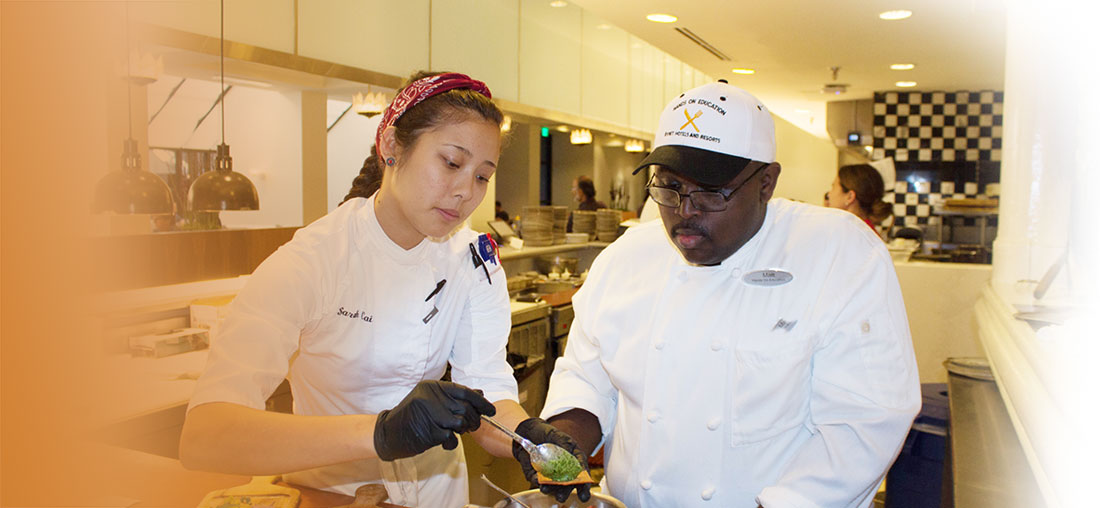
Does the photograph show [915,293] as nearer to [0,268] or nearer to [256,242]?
[256,242]

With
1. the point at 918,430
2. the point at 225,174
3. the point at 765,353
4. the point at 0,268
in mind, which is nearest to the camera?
the point at 0,268

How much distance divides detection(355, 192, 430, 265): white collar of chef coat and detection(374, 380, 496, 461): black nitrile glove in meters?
0.50

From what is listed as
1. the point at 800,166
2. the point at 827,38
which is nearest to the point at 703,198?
the point at 827,38

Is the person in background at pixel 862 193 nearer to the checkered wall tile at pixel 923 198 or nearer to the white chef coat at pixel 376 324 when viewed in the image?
the white chef coat at pixel 376 324

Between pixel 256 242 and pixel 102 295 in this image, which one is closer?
pixel 102 295

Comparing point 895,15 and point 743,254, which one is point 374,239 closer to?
point 743,254

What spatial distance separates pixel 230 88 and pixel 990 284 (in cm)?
440

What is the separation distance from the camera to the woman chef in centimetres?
126

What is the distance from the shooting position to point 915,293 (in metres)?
4.40

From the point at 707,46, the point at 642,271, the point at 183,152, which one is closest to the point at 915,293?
the point at 707,46

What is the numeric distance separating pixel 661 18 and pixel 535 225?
228cm

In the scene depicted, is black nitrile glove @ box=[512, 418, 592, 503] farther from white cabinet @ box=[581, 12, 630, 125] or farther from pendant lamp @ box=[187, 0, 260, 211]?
white cabinet @ box=[581, 12, 630, 125]

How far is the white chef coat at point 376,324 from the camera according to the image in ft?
4.93
